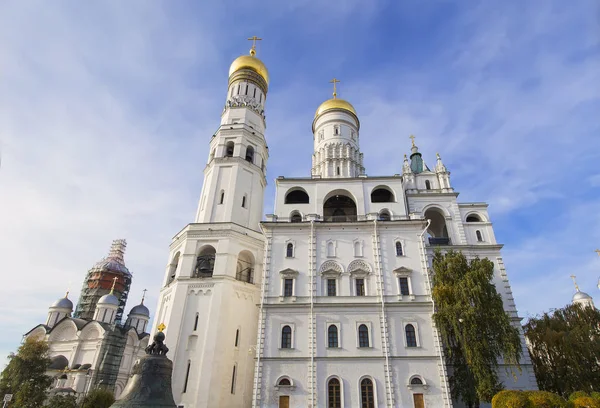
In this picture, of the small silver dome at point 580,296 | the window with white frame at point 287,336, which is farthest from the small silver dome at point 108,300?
the small silver dome at point 580,296

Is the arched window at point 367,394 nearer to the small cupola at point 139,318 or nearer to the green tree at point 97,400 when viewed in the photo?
the green tree at point 97,400

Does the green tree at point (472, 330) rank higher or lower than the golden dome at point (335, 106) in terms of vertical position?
lower

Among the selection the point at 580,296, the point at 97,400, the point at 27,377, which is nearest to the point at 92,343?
the point at 27,377

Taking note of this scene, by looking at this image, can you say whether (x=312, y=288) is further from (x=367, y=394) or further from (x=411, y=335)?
(x=367, y=394)

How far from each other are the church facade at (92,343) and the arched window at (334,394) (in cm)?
2216

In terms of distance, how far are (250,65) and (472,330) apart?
28.9 m

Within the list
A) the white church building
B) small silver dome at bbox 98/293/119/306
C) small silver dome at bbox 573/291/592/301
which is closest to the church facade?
small silver dome at bbox 98/293/119/306

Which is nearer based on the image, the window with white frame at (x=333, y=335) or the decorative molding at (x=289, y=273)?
the window with white frame at (x=333, y=335)

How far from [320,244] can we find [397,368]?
8452mm

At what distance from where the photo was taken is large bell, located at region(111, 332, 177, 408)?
9.34 meters

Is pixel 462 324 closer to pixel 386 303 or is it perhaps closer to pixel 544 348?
pixel 386 303

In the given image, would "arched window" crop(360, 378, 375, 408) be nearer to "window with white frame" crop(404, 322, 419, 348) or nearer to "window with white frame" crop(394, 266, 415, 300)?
"window with white frame" crop(404, 322, 419, 348)

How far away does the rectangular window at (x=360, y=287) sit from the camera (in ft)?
75.0

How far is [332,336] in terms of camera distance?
70.3 ft
